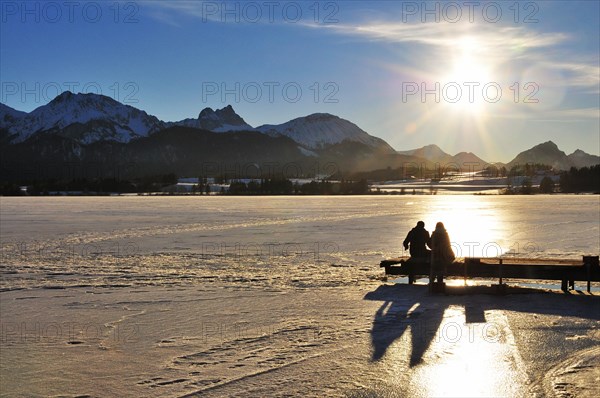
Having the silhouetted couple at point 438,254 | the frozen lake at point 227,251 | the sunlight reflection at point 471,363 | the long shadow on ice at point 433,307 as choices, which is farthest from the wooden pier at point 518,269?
the sunlight reflection at point 471,363

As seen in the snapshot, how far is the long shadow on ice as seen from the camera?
9412 mm

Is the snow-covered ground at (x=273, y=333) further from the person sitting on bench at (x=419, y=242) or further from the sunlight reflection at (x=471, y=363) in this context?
the person sitting on bench at (x=419, y=242)

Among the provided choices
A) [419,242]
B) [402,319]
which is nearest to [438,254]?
[419,242]

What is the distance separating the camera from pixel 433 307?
38.7 ft

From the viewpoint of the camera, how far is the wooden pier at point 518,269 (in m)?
13.4

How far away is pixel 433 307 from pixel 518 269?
3390mm

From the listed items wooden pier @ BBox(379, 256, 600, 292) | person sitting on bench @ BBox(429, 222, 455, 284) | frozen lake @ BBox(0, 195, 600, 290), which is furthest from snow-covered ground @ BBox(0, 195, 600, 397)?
person sitting on bench @ BBox(429, 222, 455, 284)

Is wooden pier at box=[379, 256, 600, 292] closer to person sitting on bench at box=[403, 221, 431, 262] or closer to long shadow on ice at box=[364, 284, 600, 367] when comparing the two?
person sitting on bench at box=[403, 221, 431, 262]

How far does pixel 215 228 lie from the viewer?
108 feet

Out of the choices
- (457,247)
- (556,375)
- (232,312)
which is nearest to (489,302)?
(556,375)

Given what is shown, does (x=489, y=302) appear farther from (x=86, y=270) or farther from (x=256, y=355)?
(x=86, y=270)

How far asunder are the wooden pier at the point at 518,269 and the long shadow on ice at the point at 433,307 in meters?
0.49

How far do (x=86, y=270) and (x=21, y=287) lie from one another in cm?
279

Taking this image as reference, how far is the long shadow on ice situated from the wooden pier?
1.62 feet
